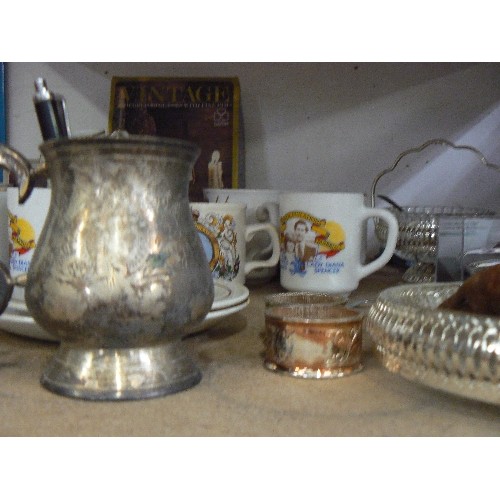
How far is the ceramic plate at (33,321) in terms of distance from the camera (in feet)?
1.20

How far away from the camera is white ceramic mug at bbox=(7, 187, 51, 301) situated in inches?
17.7

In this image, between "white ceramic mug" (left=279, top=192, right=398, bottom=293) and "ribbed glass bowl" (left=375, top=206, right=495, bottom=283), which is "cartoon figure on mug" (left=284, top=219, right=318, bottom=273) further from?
"ribbed glass bowl" (left=375, top=206, right=495, bottom=283)

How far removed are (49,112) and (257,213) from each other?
33 cm

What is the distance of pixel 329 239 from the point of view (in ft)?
1.71

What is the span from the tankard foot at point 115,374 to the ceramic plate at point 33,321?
4cm

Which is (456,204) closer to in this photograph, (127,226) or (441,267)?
(441,267)

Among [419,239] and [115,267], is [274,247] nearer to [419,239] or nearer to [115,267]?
[419,239]

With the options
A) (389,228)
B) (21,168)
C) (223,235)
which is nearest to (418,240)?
(389,228)

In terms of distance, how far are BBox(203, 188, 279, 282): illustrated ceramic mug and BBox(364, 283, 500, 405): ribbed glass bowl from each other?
34 cm

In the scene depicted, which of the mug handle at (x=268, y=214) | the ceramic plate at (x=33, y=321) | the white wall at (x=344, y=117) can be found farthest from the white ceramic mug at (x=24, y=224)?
the white wall at (x=344, y=117)

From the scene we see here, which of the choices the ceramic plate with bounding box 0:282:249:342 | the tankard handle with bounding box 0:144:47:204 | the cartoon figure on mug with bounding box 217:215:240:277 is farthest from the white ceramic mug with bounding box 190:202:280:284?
the tankard handle with bounding box 0:144:47:204

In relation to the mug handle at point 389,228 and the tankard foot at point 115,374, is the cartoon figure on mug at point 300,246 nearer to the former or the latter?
the mug handle at point 389,228

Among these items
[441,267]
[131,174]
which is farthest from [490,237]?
[131,174]
